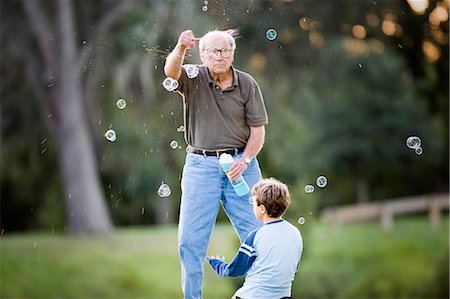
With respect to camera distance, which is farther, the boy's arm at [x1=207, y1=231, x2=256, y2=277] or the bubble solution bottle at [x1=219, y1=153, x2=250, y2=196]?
the bubble solution bottle at [x1=219, y1=153, x2=250, y2=196]

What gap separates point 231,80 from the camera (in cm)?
576

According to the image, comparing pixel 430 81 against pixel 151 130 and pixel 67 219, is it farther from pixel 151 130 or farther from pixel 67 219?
pixel 67 219

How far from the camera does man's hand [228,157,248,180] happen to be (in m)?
5.61

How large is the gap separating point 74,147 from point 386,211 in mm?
6250

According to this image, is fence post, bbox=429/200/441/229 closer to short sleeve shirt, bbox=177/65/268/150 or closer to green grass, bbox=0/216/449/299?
green grass, bbox=0/216/449/299

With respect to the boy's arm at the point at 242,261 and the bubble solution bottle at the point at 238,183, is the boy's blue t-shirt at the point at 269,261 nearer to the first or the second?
the boy's arm at the point at 242,261

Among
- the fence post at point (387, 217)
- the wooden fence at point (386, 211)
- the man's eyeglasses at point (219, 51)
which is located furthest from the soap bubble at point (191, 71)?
the fence post at point (387, 217)

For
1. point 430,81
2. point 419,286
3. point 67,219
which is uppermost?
point 430,81

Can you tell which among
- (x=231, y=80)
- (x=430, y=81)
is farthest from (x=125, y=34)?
(x=231, y=80)

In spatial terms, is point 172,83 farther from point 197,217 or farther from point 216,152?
point 197,217

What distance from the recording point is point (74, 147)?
59.3ft

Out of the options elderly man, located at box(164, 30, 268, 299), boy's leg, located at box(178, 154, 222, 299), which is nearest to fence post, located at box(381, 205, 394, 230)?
elderly man, located at box(164, 30, 268, 299)

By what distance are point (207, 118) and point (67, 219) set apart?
1391 centimetres

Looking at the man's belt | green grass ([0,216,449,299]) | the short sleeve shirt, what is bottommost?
green grass ([0,216,449,299])
